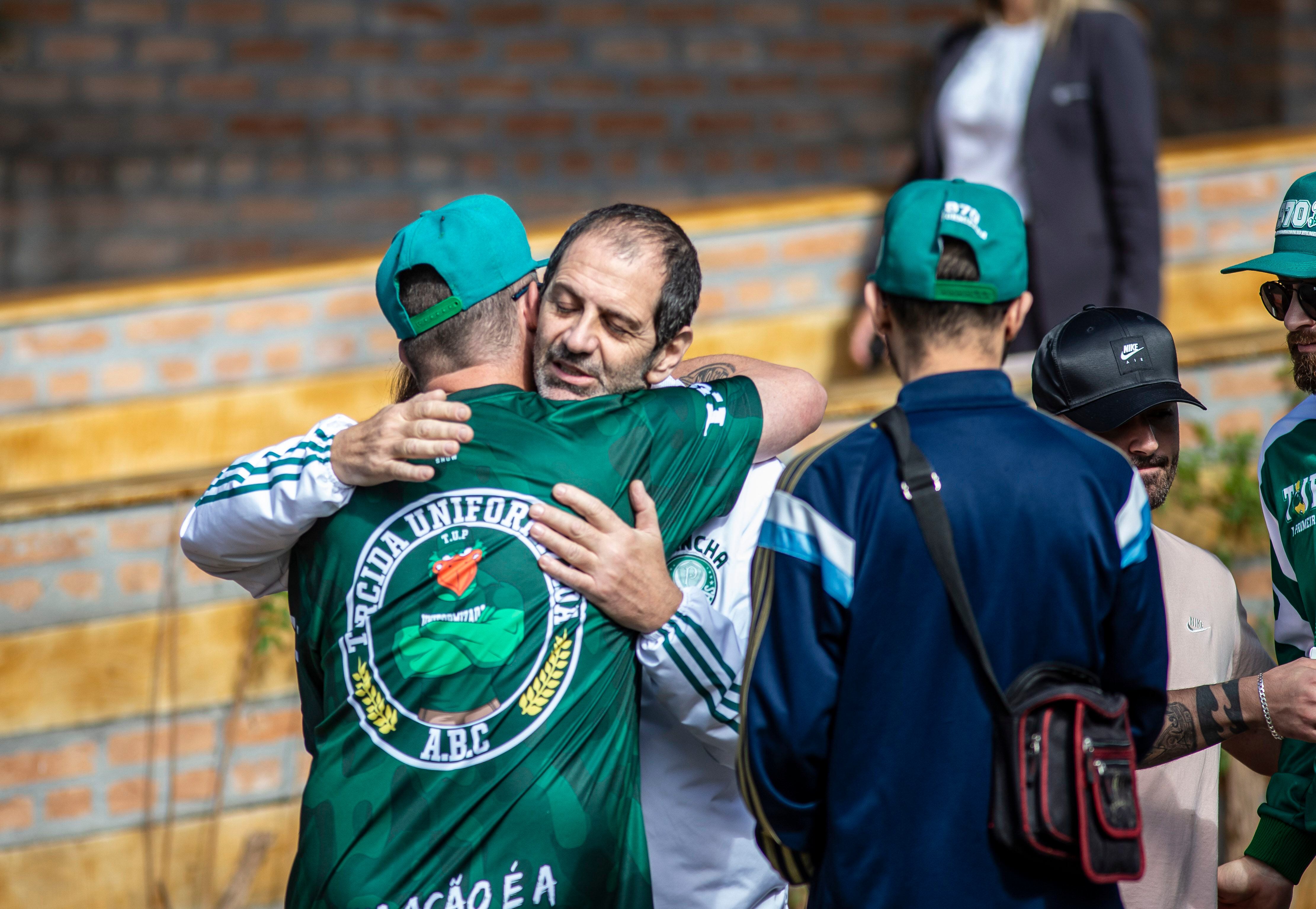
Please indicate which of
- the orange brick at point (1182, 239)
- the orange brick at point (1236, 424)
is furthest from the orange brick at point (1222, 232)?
the orange brick at point (1236, 424)

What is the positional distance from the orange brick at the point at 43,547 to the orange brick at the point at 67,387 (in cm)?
81

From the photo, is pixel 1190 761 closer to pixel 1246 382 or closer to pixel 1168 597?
pixel 1168 597

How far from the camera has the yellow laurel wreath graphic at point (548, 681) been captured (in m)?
1.81

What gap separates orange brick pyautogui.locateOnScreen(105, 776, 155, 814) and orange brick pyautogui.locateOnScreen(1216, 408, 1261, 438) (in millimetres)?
3460

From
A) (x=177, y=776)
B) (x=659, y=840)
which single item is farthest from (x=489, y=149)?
(x=659, y=840)

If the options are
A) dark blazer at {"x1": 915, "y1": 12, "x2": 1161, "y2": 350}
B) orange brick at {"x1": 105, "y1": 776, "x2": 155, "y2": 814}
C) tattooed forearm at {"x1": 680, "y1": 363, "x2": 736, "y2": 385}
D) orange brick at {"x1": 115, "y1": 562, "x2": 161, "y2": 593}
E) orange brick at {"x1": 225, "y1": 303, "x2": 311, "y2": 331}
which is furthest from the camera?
orange brick at {"x1": 225, "y1": 303, "x2": 311, "y2": 331}

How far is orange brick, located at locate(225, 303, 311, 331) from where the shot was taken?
4.37m

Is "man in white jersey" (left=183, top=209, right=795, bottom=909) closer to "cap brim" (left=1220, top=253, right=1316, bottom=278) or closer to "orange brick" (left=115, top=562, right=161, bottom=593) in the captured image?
"cap brim" (left=1220, top=253, right=1316, bottom=278)

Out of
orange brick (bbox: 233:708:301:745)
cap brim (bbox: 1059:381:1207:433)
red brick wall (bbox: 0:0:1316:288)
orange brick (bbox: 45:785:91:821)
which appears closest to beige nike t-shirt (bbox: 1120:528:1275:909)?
cap brim (bbox: 1059:381:1207:433)

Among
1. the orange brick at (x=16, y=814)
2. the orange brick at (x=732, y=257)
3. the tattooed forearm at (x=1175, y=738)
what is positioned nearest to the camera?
the tattooed forearm at (x=1175, y=738)

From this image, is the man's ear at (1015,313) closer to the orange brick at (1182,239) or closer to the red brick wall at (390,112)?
the orange brick at (1182,239)

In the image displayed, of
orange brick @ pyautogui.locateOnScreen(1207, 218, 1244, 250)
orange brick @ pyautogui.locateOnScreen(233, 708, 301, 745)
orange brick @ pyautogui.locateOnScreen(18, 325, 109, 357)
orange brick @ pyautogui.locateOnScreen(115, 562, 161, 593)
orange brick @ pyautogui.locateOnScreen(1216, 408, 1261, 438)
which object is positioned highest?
orange brick @ pyautogui.locateOnScreen(1207, 218, 1244, 250)

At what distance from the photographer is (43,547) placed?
3.60 meters

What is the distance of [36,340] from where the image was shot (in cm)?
427
